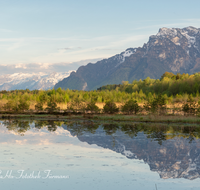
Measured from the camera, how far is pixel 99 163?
69.4ft

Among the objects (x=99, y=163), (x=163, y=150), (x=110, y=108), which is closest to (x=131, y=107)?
(x=110, y=108)

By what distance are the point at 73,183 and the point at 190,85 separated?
106301 mm

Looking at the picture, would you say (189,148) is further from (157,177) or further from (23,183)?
(23,183)

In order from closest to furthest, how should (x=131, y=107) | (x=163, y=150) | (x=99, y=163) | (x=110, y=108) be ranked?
(x=99, y=163) < (x=163, y=150) < (x=131, y=107) < (x=110, y=108)

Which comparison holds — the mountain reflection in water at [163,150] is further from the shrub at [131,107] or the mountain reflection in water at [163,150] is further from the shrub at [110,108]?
the shrub at [110,108]

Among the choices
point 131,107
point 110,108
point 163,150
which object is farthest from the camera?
point 110,108

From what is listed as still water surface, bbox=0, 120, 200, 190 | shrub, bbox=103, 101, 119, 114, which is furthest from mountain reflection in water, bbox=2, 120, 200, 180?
shrub, bbox=103, 101, 119, 114

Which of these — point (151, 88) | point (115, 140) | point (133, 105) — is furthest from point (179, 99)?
point (115, 140)

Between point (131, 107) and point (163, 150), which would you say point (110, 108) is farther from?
point (163, 150)

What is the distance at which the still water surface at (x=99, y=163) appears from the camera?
1636 centimetres

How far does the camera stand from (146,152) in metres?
25.1

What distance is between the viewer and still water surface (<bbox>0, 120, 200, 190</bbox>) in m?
16.4

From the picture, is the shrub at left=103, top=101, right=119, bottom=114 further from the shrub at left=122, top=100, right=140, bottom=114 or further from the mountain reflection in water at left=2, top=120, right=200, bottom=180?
the mountain reflection in water at left=2, top=120, right=200, bottom=180

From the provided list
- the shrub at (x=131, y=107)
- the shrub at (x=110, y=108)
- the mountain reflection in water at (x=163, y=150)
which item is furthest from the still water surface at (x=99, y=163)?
the shrub at (x=110, y=108)
